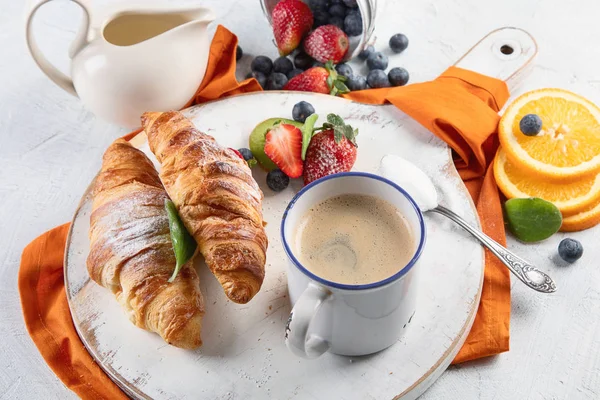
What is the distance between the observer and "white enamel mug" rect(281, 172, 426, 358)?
1362 mm

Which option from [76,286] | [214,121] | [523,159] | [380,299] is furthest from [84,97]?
[523,159]

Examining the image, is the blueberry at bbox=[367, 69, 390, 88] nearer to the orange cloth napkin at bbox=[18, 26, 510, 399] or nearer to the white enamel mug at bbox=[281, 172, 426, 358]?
the orange cloth napkin at bbox=[18, 26, 510, 399]

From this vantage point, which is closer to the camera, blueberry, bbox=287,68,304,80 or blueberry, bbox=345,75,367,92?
blueberry, bbox=345,75,367,92

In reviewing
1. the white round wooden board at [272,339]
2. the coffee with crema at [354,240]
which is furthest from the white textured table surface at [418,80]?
the coffee with crema at [354,240]

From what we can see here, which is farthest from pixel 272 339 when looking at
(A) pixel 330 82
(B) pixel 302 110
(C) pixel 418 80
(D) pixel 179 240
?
(C) pixel 418 80

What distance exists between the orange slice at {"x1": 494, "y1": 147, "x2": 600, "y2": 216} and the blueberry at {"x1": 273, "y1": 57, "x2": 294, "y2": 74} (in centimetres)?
83

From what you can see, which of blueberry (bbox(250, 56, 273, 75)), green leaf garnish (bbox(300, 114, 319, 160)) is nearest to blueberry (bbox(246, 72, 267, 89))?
blueberry (bbox(250, 56, 273, 75))

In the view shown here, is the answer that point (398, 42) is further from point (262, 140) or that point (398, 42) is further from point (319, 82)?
point (262, 140)

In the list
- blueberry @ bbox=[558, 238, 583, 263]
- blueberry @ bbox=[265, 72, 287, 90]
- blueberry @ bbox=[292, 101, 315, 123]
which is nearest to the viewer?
blueberry @ bbox=[558, 238, 583, 263]

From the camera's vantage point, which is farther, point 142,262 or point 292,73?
point 292,73

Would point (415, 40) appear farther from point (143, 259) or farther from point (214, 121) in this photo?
point (143, 259)

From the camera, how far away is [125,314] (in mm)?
1709

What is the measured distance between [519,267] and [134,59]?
1.22 m

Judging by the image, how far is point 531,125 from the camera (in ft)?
6.39
